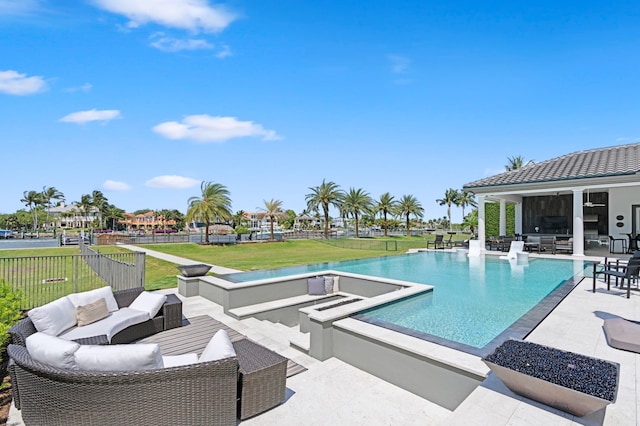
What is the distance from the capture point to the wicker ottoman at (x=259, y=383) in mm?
3348

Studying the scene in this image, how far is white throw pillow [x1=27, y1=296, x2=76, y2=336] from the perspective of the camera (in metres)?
4.32

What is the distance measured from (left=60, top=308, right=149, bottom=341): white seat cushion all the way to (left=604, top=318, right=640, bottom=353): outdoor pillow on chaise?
6.89 m

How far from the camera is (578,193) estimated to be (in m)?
15.5

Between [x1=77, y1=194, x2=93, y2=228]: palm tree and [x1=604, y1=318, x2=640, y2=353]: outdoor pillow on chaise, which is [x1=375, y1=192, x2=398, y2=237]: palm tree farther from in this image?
[x1=77, y1=194, x2=93, y2=228]: palm tree

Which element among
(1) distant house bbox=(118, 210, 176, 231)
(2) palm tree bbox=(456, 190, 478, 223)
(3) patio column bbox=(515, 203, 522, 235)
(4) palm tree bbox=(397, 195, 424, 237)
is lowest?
(1) distant house bbox=(118, 210, 176, 231)

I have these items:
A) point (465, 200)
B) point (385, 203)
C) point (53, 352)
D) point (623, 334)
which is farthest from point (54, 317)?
point (465, 200)

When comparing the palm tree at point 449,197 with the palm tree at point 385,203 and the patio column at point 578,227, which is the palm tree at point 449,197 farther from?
the patio column at point 578,227

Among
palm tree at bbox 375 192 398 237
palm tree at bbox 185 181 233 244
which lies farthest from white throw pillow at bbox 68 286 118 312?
palm tree at bbox 375 192 398 237

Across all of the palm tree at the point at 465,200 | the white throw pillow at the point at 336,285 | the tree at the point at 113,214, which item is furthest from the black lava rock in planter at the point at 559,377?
the tree at the point at 113,214

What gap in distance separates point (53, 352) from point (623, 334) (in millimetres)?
6676

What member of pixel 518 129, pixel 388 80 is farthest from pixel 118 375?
pixel 518 129

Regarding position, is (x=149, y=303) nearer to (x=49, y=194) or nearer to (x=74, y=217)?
(x=49, y=194)

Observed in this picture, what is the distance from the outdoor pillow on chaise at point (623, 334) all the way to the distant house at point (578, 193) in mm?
12446

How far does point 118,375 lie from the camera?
2717mm
